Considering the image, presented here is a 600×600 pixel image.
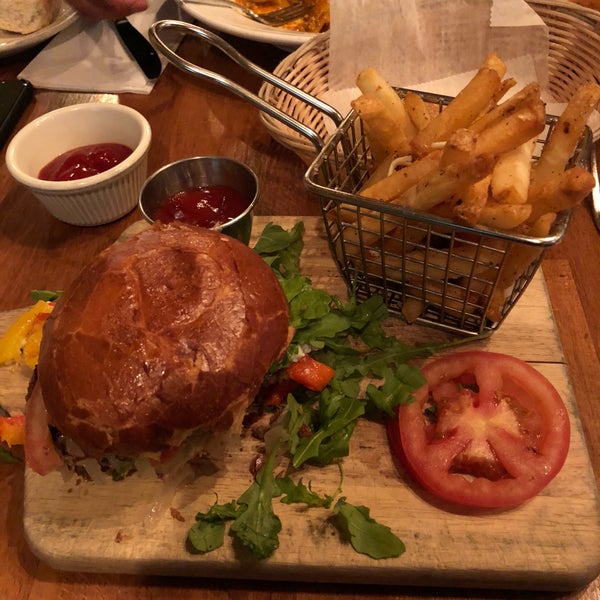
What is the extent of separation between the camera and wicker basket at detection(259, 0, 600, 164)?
2465 millimetres

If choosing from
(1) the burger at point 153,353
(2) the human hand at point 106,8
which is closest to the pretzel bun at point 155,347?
(1) the burger at point 153,353

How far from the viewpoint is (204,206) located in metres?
2.16

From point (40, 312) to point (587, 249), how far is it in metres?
2.08

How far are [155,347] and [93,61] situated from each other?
2.63 meters

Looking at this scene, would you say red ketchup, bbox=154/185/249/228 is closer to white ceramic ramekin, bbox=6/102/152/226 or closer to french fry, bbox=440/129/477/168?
white ceramic ramekin, bbox=6/102/152/226

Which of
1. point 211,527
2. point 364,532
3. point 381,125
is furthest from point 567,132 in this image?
point 211,527

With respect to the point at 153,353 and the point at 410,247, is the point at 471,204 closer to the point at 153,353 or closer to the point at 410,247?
the point at 410,247

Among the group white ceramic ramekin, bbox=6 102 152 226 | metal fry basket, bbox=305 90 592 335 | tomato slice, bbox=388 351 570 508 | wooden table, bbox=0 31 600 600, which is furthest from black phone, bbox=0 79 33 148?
tomato slice, bbox=388 351 570 508

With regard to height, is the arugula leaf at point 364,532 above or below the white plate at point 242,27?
below

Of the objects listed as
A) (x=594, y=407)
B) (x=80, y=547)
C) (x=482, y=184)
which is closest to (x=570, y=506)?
(x=594, y=407)

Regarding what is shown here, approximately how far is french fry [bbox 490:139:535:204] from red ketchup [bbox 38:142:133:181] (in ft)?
5.29

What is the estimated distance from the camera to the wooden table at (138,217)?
1.49 m

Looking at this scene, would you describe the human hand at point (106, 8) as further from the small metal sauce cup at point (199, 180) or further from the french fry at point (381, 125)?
the french fry at point (381, 125)

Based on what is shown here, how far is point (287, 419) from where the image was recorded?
165 cm
